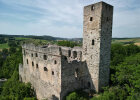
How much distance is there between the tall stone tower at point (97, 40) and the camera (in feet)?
50.7

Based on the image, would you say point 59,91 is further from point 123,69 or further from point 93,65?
point 123,69

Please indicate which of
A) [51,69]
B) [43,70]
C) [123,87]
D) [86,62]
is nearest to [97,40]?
[86,62]

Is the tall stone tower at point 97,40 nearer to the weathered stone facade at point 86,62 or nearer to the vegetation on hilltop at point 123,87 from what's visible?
the weathered stone facade at point 86,62

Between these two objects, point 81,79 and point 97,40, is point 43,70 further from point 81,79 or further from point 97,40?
point 97,40

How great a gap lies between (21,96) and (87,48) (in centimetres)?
1370

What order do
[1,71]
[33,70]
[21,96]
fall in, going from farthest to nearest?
[1,71] → [33,70] → [21,96]

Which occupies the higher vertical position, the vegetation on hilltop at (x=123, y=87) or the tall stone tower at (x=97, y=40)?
the tall stone tower at (x=97, y=40)

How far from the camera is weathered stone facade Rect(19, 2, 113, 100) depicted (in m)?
15.2

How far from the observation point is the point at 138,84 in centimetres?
1323

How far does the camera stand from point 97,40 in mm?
15711

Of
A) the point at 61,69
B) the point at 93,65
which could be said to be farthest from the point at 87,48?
the point at 61,69

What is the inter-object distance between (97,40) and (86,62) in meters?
3.87

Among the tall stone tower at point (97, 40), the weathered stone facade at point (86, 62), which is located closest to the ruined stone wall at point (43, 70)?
the weathered stone facade at point (86, 62)

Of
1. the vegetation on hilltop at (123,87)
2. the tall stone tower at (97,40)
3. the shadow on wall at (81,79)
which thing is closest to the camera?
the vegetation on hilltop at (123,87)
